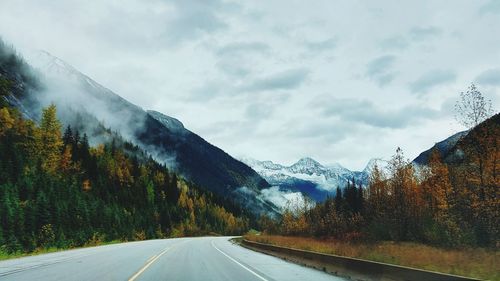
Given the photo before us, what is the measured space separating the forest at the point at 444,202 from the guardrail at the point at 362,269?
39.5 feet

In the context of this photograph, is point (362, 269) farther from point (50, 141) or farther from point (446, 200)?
point (50, 141)

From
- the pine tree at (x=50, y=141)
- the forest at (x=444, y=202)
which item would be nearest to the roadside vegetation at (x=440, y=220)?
the forest at (x=444, y=202)

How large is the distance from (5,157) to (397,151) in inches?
2183

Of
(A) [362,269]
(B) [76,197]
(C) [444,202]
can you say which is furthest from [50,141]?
(A) [362,269]

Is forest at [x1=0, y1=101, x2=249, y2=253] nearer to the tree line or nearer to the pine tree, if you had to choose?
the pine tree

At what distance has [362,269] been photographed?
52.7ft

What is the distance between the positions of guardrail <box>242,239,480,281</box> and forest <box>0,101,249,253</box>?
25.4 metres

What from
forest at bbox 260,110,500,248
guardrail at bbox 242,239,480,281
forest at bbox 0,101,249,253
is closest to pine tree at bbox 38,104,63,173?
forest at bbox 0,101,249,253

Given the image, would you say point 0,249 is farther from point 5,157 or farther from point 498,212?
point 5,157

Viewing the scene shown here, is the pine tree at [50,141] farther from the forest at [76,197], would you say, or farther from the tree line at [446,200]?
the tree line at [446,200]

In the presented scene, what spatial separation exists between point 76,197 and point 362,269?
65.2m

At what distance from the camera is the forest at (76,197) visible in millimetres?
51344

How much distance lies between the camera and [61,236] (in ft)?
168

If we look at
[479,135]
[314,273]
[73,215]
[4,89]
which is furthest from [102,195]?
[314,273]
